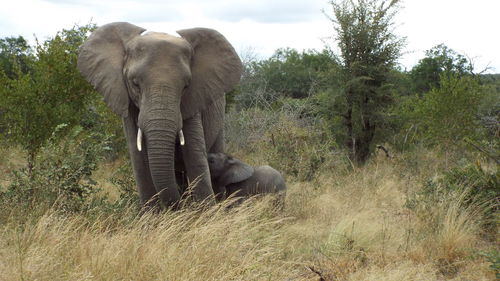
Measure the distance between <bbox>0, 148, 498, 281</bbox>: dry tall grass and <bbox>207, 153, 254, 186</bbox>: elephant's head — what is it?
1.69 feet

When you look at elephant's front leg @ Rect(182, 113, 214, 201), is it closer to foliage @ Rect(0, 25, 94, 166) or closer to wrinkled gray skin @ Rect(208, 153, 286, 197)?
wrinkled gray skin @ Rect(208, 153, 286, 197)

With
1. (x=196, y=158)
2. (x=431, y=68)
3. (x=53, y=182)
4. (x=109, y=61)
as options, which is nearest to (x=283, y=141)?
(x=196, y=158)

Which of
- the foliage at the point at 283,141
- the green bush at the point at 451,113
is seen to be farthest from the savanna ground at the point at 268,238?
the green bush at the point at 451,113

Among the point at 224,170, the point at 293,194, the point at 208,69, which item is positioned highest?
the point at 208,69

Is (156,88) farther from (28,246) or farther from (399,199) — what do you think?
(399,199)

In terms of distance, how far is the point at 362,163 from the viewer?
14266 mm

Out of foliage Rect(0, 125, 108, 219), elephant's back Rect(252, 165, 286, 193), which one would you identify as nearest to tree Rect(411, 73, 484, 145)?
elephant's back Rect(252, 165, 286, 193)

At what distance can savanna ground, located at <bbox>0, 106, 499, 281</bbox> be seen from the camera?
14.1ft

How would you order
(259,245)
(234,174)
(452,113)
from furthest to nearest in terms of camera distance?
(452,113) → (234,174) → (259,245)

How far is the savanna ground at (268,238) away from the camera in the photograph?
14.1 feet

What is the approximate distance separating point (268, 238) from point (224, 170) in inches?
84.1

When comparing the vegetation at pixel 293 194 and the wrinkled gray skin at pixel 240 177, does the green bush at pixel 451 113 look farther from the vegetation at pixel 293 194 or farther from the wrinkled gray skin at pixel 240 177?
the wrinkled gray skin at pixel 240 177

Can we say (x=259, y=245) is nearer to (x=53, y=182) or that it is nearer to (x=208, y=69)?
(x=208, y=69)

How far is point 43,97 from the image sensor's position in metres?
8.81
